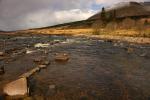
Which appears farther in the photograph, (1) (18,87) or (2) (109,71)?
(2) (109,71)

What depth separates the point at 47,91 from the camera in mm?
15672

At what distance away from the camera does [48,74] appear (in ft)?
67.9

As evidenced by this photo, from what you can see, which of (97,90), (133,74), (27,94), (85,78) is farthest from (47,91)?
(133,74)

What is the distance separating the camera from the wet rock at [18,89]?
14.6 meters

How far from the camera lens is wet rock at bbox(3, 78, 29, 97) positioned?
14589mm

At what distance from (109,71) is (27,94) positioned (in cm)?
947

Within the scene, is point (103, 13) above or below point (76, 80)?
above

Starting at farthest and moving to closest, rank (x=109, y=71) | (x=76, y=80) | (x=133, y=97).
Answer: (x=109, y=71) < (x=76, y=80) < (x=133, y=97)

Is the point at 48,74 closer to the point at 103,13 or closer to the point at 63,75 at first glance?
the point at 63,75

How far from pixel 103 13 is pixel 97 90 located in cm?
14248

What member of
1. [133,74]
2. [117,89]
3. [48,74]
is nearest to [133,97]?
[117,89]

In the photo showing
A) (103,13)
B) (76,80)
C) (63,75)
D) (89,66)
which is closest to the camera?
(76,80)

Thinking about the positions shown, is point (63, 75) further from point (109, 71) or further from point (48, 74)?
point (109, 71)

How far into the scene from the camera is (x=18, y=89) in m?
14.7
